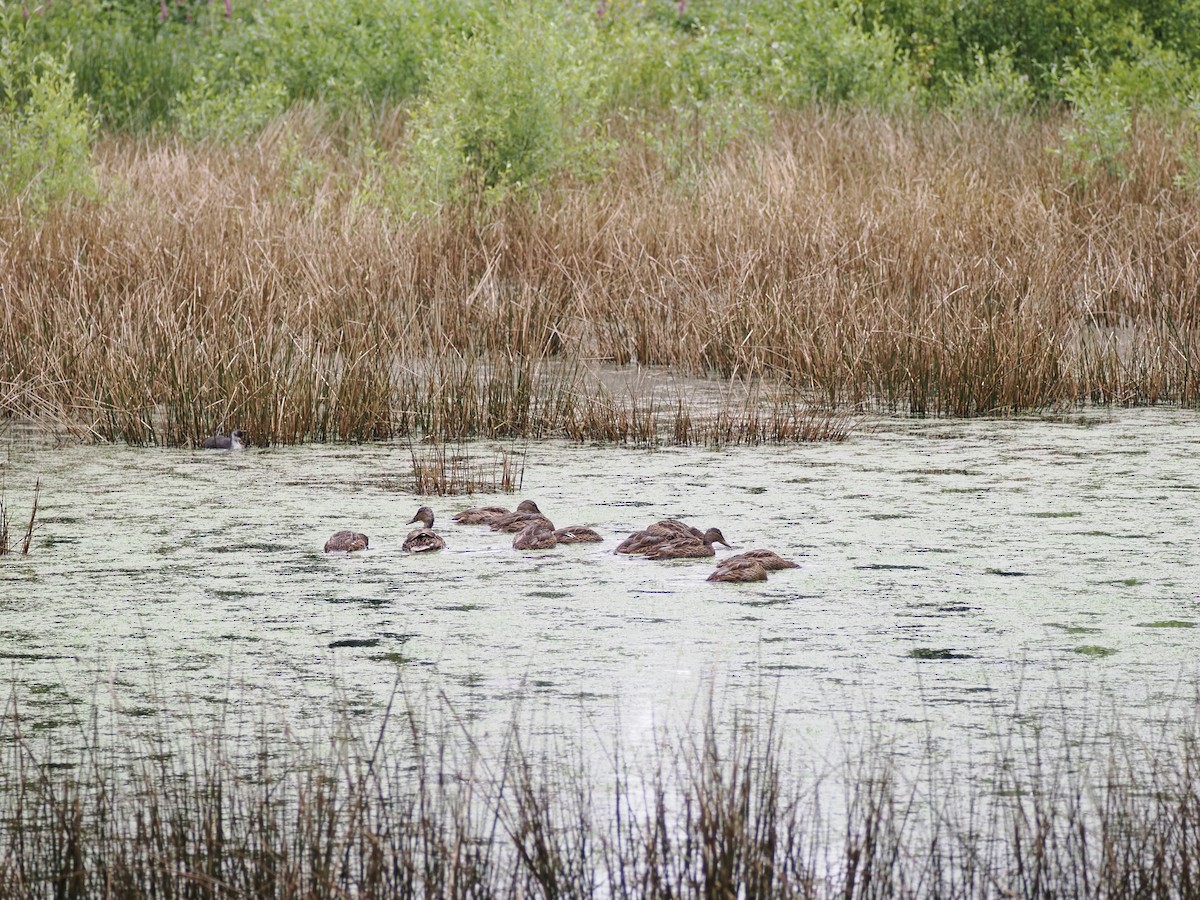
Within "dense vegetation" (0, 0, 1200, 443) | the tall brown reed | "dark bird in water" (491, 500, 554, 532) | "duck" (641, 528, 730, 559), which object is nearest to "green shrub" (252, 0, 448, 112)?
"dense vegetation" (0, 0, 1200, 443)

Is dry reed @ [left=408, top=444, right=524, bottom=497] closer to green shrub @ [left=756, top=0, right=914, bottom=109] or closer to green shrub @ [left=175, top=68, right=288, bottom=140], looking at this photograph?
green shrub @ [left=175, top=68, right=288, bottom=140]

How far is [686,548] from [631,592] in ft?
1.14

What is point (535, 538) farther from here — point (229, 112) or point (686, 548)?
point (229, 112)

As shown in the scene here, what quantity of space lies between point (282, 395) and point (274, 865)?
4.35 metres

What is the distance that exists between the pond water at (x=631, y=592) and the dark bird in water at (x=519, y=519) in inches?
2.6

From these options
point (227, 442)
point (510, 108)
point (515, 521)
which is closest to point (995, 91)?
point (510, 108)

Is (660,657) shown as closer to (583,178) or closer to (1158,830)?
(1158,830)

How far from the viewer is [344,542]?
15.9ft

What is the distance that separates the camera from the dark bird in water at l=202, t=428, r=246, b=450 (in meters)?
6.63

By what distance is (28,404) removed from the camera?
7270 millimetres

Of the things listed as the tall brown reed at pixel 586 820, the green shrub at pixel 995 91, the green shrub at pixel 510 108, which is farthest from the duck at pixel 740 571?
the green shrub at pixel 995 91

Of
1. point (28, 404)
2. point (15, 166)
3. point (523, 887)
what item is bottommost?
point (523, 887)

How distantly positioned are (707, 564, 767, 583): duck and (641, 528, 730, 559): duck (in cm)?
22

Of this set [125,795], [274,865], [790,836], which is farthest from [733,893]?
[125,795]
